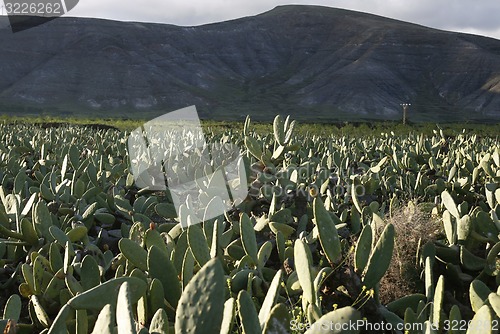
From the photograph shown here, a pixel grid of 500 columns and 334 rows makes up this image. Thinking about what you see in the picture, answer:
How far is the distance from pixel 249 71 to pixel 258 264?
383 feet

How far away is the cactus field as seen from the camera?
5.23ft

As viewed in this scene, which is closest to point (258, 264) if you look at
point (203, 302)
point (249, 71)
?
point (203, 302)

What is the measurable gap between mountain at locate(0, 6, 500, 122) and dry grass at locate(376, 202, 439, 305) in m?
73.2

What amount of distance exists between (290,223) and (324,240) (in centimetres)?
121

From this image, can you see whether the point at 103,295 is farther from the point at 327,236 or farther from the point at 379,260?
the point at 379,260

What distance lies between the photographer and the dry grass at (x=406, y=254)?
263 centimetres

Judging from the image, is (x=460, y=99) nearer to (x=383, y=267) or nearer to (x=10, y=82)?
(x=10, y=82)

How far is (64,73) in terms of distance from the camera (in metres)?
93.9

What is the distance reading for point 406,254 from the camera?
2.81m

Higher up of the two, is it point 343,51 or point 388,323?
point 343,51

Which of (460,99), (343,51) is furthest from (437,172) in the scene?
(343,51)

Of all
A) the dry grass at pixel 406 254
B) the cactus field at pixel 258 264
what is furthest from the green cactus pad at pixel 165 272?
the dry grass at pixel 406 254

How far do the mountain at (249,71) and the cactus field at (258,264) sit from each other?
7256 cm

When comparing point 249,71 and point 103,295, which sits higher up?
point 249,71
